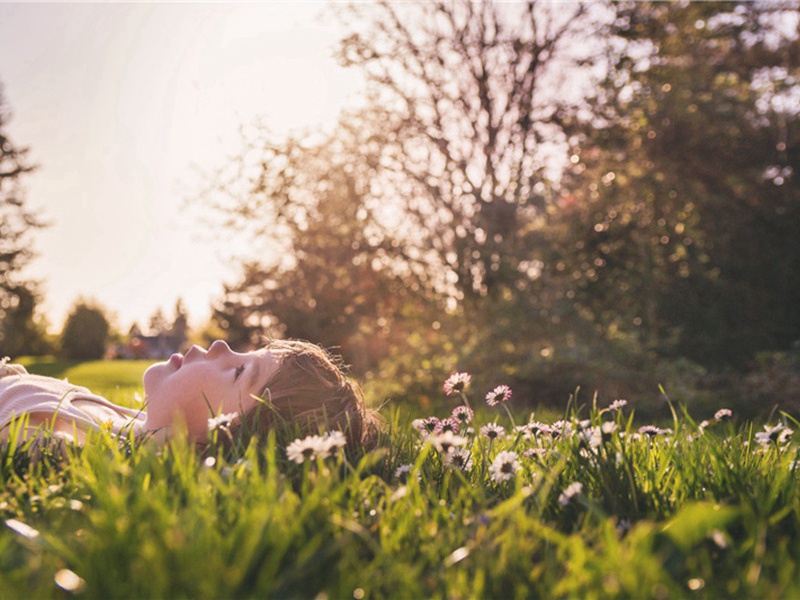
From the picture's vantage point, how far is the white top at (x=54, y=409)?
2.67 m

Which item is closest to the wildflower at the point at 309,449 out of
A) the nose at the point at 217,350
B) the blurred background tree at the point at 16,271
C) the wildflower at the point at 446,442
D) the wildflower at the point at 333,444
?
the wildflower at the point at 333,444

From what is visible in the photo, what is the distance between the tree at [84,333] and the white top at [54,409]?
1248 inches

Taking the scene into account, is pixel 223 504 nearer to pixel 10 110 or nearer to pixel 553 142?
pixel 553 142

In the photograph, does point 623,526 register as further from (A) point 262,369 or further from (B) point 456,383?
(A) point 262,369

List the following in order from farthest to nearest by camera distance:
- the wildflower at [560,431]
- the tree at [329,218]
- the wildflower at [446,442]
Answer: the tree at [329,218] → the wildflower at [560,431] → the wildflower at [446,442]

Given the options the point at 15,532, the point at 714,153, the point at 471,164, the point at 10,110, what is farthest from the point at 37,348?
the point at 15,532

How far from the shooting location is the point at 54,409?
2852 mm

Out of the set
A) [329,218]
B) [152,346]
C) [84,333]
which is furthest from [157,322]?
[329,218]

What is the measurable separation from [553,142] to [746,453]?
9.33m

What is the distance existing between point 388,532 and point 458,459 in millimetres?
694

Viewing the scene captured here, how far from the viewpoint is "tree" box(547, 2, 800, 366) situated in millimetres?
9984

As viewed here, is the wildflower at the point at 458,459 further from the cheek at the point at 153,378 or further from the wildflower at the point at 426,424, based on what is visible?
the cheek at the point at 153,378

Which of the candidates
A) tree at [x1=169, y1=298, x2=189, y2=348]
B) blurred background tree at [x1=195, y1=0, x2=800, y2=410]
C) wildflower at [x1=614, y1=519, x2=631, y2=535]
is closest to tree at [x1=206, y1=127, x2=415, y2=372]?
blurred background tree at [x1=195, y1=0, x2=800, y2=410]

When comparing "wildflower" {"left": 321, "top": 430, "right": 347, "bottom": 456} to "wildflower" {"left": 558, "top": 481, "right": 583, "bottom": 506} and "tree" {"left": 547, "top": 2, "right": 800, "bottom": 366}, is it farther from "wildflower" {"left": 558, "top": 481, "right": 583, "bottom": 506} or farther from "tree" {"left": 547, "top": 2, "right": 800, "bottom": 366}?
"tree" {"left": 547, "top": 2, "right": 800, "bottom": 366}
